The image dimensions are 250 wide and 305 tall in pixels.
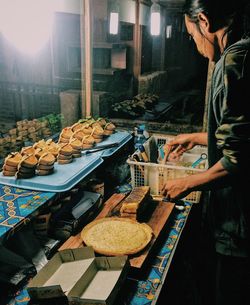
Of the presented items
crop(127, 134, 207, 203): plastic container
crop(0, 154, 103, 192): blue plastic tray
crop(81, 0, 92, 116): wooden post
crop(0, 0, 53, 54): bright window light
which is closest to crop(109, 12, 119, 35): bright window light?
crop(81, 0, 92, 116): wooden post

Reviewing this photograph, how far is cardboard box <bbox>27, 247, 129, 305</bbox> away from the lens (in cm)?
204

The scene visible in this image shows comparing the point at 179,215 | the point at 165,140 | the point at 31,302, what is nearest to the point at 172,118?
the point at 165,140

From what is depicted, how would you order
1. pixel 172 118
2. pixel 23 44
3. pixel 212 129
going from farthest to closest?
pixel 172 118 < pixel 23 44 < pixel 212 129

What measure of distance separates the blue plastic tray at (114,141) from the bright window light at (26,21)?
1485 mm

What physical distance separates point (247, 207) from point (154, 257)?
879mm

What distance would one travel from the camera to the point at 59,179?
3.07m

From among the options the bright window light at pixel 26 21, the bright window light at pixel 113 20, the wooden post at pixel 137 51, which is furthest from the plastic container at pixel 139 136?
the wooden post at pixel 137 51

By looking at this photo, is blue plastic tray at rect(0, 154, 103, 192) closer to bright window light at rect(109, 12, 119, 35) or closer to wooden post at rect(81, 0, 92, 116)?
wooden post at rect(81, 0, 92, 116)

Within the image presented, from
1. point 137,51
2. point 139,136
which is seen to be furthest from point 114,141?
point 137,51

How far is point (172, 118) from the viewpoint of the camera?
6.16m

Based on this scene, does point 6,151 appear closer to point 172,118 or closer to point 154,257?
point 154,257

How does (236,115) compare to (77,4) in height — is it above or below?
below

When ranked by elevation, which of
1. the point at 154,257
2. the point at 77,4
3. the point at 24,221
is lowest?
the point at 154,257

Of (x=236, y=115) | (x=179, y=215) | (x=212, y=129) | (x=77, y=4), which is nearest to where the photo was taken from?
(x=236, y=115)
